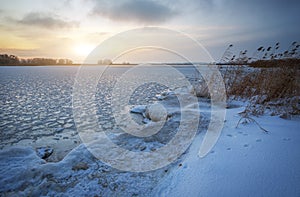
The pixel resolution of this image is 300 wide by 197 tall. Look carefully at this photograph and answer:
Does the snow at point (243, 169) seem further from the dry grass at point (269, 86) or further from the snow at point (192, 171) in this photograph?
the dry grass at point (269, 86)

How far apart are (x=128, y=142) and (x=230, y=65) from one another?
5.37 metres

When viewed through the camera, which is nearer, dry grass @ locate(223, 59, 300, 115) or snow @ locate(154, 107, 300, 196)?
snow @ locate(154, 107, 300, 196)

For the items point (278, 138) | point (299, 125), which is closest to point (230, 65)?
point (299, 125)

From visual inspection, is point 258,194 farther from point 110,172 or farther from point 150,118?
point 150,118

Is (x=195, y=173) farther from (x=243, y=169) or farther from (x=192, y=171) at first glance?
(x=243, y=169)

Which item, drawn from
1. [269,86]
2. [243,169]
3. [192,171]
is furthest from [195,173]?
[269,86]

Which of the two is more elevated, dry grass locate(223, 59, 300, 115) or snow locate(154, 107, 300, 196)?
dry grass locate(223, 59, 300, 115)

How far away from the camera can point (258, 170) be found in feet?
5.31

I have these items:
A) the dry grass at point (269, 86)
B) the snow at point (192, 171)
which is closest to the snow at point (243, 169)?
the snow at point (192, 171)

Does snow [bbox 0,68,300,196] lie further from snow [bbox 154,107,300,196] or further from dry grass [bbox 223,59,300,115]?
dry grass [bbox 223,59,300,115]

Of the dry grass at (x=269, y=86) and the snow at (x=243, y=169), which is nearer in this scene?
the snow at (x=243, y=169)

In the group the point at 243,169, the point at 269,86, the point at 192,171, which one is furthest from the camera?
the point at 269,86

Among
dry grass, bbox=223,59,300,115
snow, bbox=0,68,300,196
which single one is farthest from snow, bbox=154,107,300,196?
dry grass, bbox=223,59,300,115

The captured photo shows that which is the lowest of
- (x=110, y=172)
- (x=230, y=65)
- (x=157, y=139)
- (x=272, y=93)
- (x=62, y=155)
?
(x=62, y=155)
